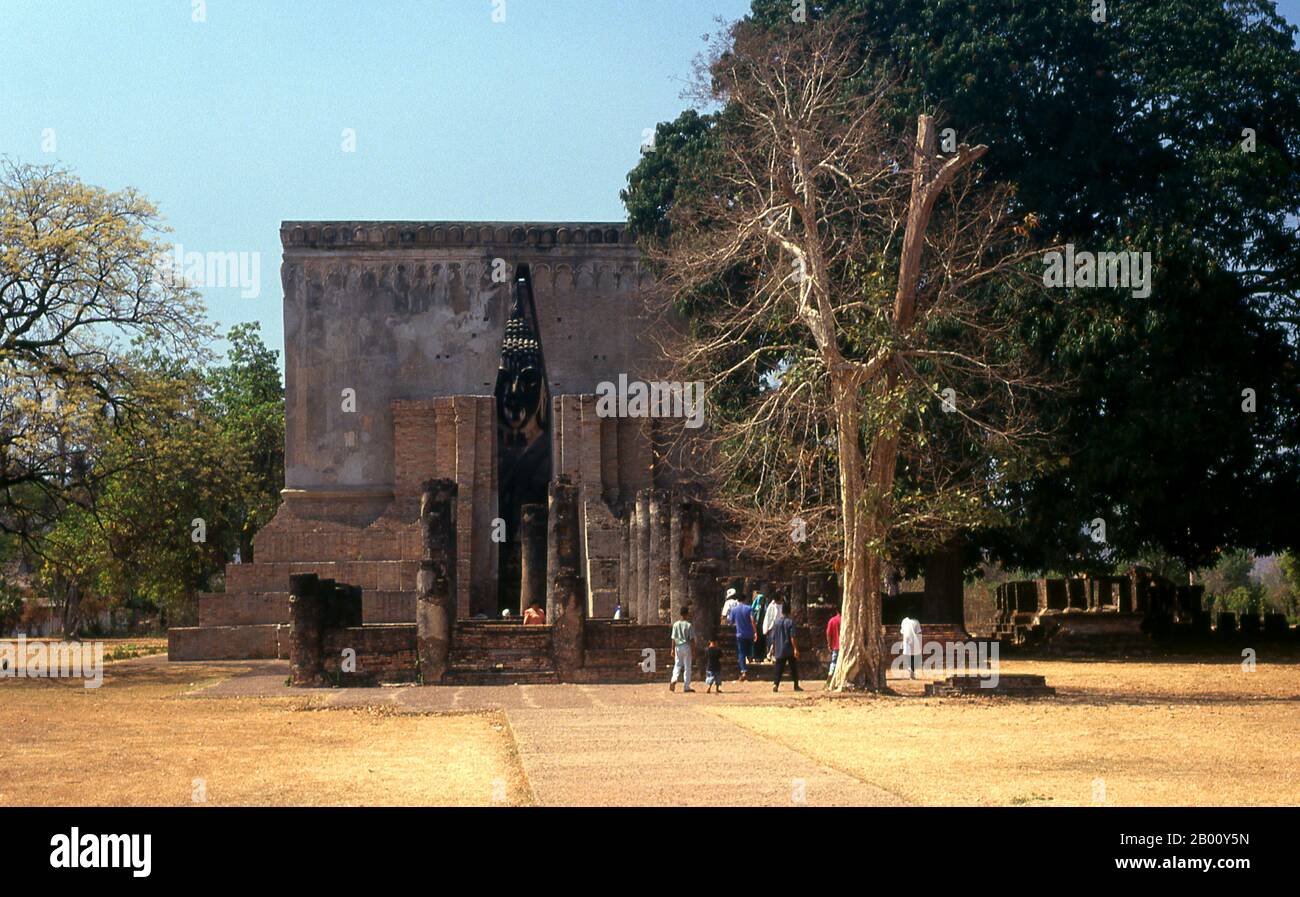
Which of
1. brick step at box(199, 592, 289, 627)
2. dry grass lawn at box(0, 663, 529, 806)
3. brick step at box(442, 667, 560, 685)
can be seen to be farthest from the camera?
brick step at box(199, 592, 289, 627)

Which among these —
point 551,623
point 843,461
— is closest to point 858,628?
point 843,461

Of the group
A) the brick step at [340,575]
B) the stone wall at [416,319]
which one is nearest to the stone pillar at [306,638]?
the brick step at [340,575]

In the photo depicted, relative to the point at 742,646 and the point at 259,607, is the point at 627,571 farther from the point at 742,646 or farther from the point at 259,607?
the point at 742,646

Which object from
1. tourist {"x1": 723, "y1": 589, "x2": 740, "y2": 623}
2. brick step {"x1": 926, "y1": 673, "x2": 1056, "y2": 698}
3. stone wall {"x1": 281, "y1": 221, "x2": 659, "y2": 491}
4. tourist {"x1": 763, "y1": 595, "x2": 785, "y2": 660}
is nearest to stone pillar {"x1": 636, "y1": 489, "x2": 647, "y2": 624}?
tourist {"x1": 723, "y1": 589, "x2": 740, "y2": 623}

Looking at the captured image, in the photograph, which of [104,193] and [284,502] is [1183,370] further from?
[284,502]

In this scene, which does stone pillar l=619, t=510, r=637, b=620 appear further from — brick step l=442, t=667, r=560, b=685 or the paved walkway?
the paved walkway

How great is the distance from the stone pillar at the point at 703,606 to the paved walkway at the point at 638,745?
1.16 metres

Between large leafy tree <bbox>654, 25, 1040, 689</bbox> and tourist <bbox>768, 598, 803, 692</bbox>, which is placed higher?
large leafy tree <bbox>654, 25, 1040, 689</bbox>

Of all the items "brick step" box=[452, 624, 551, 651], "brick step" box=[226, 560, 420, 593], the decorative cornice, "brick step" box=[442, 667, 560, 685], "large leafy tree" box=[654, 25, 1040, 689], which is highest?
the decorative cornice

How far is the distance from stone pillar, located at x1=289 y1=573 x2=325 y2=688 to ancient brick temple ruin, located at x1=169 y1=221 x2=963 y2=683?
27.3 ft

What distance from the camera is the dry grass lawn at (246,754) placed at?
396 inches

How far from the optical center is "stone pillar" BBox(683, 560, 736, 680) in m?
22.6

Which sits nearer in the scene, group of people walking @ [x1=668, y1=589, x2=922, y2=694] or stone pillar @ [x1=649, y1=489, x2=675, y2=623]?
group of people walking @ [x1=668, y1=589, x2=922, y2=694]

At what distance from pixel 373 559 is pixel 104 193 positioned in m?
10.5
